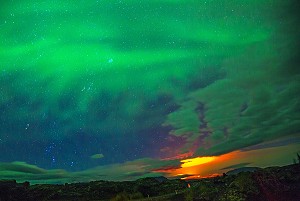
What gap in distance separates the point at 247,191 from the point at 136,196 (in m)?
15.8

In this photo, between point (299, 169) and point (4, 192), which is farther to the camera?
point (4, 192)

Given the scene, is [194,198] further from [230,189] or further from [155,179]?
[155,179]

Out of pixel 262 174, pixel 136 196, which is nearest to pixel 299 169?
pixel 262 174

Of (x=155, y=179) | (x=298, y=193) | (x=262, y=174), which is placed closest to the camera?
(x=298, y=193)

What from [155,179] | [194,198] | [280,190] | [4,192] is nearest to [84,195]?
[4,192]

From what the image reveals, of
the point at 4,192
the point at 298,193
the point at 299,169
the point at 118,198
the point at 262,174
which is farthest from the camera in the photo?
the point at 4,192

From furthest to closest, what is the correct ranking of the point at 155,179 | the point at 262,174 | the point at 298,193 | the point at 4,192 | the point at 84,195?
1. the point at 155,179
2. the point at 84,195
3. the point at 4,192
4. the point at 262,174
5. the point at 298,193

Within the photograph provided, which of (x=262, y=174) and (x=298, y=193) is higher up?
(x=262, y=174)

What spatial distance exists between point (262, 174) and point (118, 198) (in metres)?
16.4

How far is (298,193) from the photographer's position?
22172mm

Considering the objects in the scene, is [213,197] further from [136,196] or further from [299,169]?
[136,196]

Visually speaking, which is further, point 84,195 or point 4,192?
point 84,195

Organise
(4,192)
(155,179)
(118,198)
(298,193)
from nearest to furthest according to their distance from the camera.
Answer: (298,193) → (118,198) → (4,192) → (155,179)

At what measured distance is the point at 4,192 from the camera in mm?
39844
